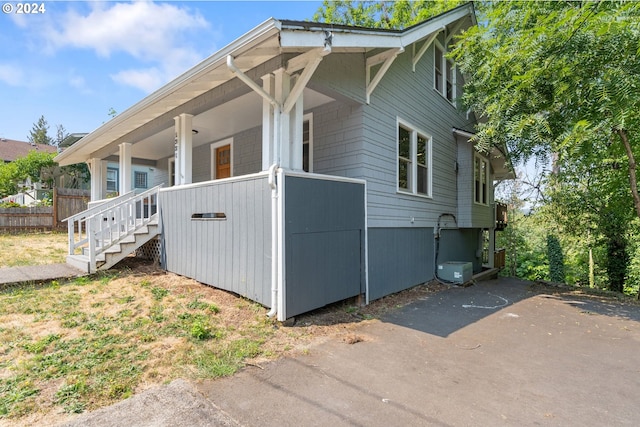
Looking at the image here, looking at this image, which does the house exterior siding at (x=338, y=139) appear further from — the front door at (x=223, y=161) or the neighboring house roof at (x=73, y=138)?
the neighboring house roof at (x=73, y=138)

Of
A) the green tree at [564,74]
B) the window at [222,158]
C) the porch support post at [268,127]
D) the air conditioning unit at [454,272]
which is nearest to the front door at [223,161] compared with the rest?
the window at [222,158]

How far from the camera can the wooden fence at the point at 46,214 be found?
12.3 metres

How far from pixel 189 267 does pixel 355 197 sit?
3.38 metres

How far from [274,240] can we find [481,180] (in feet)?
29.2

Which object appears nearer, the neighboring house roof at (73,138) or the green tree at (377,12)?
the neighboring house roof at (73,138)

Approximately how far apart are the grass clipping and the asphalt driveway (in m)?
0.26

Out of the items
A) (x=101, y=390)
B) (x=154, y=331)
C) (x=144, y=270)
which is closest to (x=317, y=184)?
(x=154, y=331)

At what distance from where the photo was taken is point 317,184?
4609 mm

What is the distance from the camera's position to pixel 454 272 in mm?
7969

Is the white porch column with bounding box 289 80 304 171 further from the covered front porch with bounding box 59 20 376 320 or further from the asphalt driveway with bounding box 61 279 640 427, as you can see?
the asphalt driveway with bounding box 61 279 640 427

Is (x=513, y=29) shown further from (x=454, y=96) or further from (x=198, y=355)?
(x=198, y=355)

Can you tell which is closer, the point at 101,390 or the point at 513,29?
the point at 101,390

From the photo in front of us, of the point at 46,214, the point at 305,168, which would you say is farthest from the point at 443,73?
the point at 46,214

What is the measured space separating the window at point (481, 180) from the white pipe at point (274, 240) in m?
7.69
